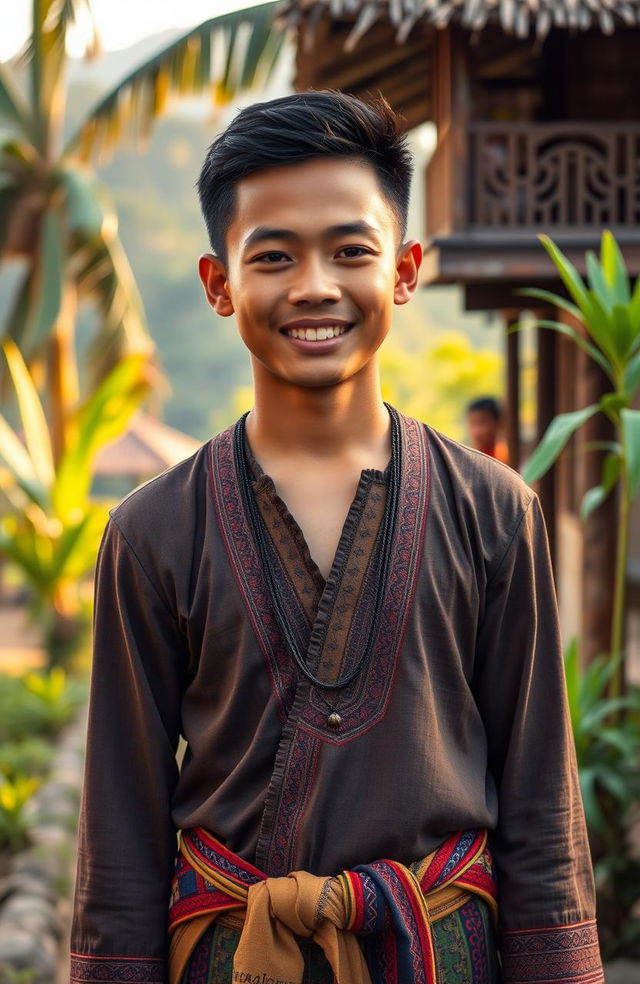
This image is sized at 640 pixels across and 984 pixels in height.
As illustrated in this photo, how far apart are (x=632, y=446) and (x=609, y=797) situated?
1364 mm

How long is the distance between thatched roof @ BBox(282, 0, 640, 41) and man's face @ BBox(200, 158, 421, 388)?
378cm

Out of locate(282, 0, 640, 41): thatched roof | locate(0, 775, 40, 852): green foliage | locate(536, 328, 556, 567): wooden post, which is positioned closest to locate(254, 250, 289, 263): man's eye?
locate(282, 0, 640, 41): thatched roof

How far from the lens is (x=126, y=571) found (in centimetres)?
166

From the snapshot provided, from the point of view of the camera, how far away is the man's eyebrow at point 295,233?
1.56 metres

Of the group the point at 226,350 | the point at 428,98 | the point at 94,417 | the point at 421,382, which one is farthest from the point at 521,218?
the point at 226,350

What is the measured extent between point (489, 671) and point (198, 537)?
0.43 meters

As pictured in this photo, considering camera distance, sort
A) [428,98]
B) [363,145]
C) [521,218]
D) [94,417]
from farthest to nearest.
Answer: [94,417] → [428,98] → [521,218] → [363,145]

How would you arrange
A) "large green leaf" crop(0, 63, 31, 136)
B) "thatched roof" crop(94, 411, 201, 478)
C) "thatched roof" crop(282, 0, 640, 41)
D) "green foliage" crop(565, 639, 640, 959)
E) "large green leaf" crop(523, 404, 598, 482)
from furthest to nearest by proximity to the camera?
"thatched roof" crop(94, 411, 201, 478) → "large green leaf" crop(0, 63, 31, 136) → "thatched roof" crop(282, 0, 640, 41) → "green foliage" crop(565, 639, 640, 959) → "large green leaf" crop(523, 404, 598, 482)

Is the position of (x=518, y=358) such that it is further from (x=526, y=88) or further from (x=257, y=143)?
(x=257, y=143)

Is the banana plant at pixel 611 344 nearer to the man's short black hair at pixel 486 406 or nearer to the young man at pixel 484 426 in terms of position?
the young man at pixel 484 426

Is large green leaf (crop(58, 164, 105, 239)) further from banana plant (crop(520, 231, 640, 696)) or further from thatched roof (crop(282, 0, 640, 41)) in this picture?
banana plant (crop(520, 231, 640, 696))

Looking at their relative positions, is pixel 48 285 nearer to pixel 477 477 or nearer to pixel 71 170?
pixel 71 170

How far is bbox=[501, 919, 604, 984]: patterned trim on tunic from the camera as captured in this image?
1.62 meters

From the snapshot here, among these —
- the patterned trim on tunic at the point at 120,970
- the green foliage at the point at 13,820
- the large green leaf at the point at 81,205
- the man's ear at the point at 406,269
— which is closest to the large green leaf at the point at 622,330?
the man's ear at the point at 406,269
